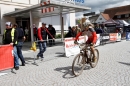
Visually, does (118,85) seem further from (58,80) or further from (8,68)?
(8,68)

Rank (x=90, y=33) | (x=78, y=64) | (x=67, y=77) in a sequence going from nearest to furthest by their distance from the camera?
(x=67, y=77), (x=78, y=64), (x=90, y=33)

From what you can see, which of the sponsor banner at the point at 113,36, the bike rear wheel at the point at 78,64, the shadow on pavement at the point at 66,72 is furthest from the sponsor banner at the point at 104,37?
the bike rear wheel at the point at 78,64

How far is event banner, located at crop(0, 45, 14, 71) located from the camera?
20.3 feet

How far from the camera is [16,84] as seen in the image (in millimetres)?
5184

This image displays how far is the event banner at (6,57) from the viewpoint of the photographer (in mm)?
6195

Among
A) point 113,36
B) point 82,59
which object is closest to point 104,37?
point 113,36

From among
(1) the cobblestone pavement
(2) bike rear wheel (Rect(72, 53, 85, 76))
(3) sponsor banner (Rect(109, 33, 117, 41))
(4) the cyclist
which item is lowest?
(1) the cobblestone pavement

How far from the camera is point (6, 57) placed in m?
6.35

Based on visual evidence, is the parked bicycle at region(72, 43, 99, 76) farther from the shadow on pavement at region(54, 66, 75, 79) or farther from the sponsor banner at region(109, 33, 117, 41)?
the sponsor banner at region(109, 33, 117, 41)

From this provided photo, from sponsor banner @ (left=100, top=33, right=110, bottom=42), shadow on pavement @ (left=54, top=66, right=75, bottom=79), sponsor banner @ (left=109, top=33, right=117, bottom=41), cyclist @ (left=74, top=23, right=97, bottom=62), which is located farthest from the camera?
sponsor banner @ (left=109, top=33, right=117, bottom=41)

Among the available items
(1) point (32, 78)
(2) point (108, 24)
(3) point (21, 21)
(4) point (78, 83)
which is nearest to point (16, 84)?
(1) point (32, 78)

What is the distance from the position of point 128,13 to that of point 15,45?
242ft

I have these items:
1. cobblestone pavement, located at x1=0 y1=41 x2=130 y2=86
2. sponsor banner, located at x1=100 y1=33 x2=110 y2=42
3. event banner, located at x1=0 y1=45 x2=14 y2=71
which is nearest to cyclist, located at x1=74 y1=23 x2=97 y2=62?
cobblestone pavement, located at x1=0 y1=41 x2=130 y2=86

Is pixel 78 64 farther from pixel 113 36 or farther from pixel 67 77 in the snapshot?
pixel 113 36
